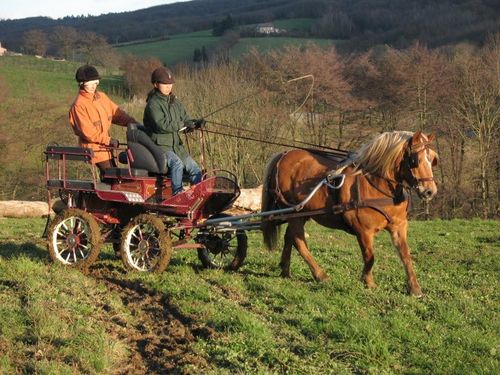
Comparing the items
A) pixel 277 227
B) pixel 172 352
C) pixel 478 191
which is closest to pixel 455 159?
pixel 478 191

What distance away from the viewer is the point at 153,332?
20.0 feet

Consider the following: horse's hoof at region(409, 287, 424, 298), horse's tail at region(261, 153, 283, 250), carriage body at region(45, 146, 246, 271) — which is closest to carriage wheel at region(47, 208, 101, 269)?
carriage body at region(45, 146, 246, 271)

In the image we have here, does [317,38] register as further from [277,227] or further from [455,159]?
[277,227]

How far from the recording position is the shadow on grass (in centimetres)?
944

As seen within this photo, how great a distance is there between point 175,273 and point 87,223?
4.48 ft

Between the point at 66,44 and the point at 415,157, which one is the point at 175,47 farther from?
the point at 415,157

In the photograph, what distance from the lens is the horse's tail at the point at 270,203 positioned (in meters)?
8.85

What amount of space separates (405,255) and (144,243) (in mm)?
3445

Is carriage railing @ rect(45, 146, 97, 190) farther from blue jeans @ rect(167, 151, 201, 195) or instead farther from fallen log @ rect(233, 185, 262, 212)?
fallen log @ rect(233, 185, 262, 212)

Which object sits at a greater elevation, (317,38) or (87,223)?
(317,38)

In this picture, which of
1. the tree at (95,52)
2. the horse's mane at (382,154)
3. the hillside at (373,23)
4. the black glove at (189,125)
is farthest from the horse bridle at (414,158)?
the tree at (95,52)

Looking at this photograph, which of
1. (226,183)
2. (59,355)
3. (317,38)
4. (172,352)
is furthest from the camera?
(317,38)

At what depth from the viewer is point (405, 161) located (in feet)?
25.1

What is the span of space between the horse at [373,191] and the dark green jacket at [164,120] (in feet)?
6.21
